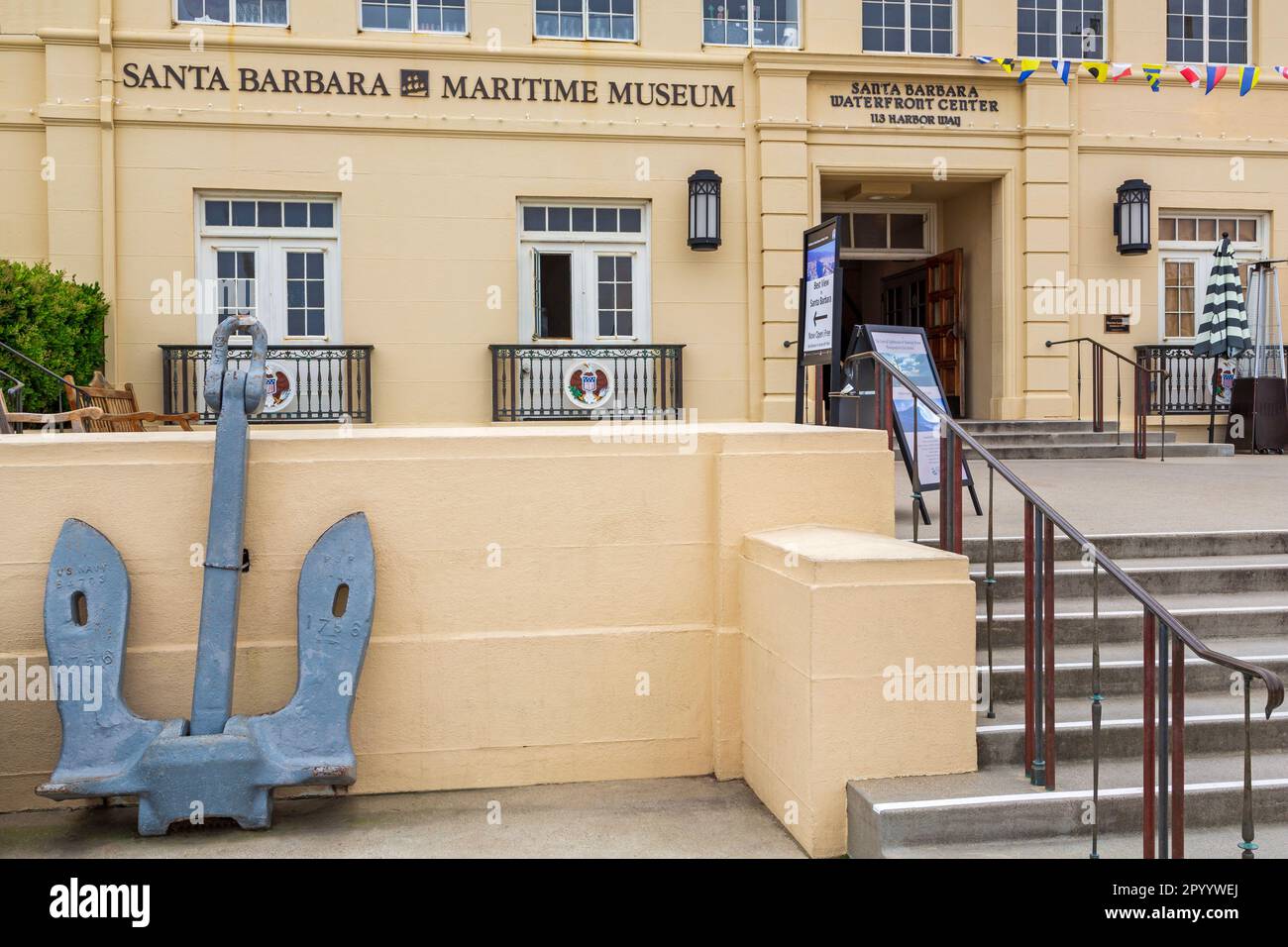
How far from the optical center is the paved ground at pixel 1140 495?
649 cm

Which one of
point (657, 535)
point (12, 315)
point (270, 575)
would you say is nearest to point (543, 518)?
point (657, 535)

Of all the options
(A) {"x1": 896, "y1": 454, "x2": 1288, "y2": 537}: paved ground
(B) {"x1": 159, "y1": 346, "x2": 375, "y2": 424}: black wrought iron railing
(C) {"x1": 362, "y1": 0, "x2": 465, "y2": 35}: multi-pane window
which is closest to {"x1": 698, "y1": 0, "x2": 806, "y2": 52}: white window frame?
(C) {"x1": 362, "y1": 0, "x2": 465, "y2": 35}: multi-pane window

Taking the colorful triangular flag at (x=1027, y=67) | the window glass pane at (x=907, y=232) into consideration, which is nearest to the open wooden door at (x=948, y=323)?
the window glass pane at (x=907, y=232)

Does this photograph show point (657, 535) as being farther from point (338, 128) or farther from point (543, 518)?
point (338, 128)

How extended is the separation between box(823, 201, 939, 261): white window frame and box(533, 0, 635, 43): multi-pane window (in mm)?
3553

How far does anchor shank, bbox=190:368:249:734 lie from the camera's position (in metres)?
4.26

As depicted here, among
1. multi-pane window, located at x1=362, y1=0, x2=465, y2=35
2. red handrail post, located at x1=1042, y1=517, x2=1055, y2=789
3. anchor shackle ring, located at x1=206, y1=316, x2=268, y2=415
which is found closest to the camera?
red handrail post, located at x1=1042, y1=517, x2=1055, y2=789

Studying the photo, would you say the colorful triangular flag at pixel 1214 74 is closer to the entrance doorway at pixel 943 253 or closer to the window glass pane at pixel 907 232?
the entrance doorway at pixel 943 253

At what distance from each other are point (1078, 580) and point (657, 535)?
211 centimetres

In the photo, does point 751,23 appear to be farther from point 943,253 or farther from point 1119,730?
point 1119,730

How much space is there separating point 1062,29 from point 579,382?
7.26 metres

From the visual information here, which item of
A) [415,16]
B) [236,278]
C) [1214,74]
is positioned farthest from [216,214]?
[1214,74]

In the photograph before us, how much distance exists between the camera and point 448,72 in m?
12.4

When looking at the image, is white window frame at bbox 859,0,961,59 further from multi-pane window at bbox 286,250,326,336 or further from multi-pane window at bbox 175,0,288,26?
multi-pane window at bbox 286,250,326,336
